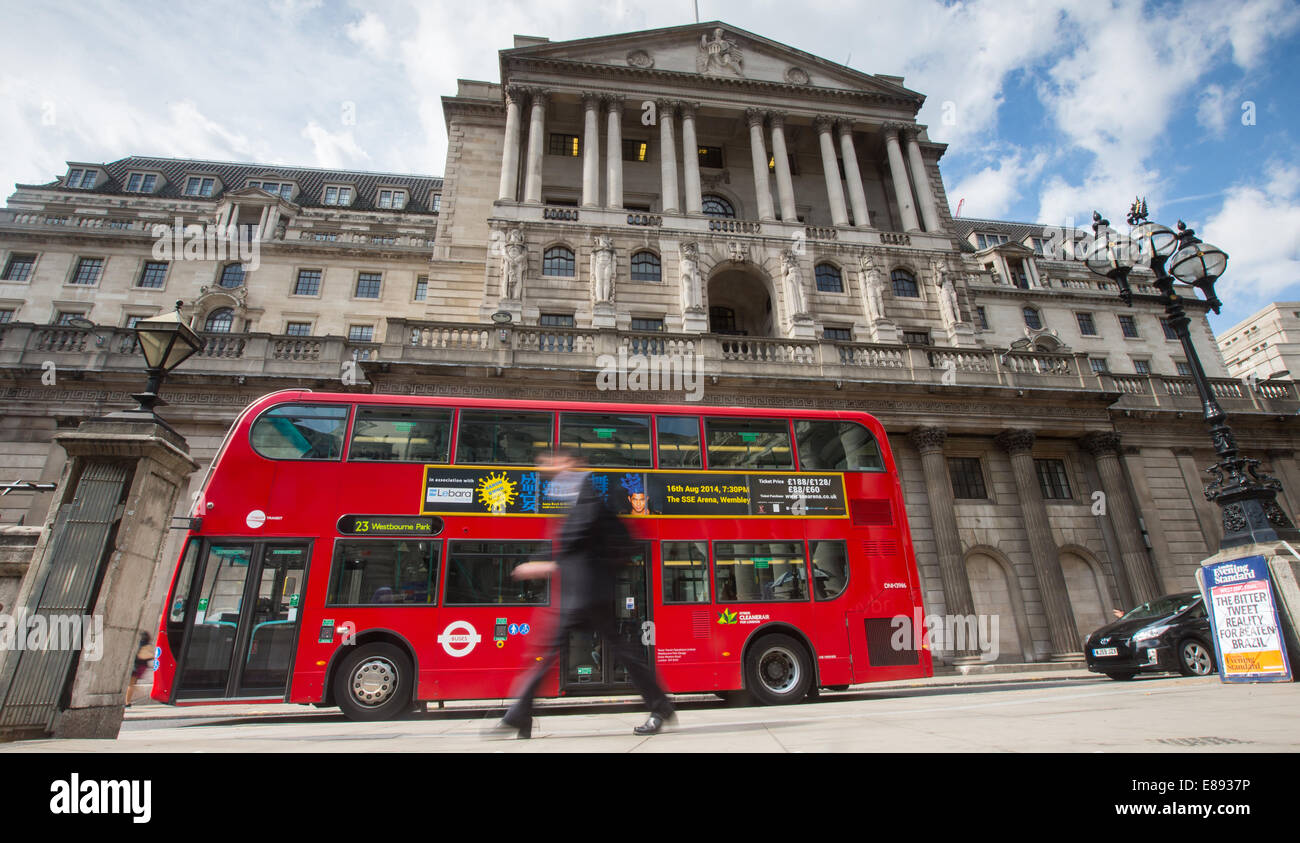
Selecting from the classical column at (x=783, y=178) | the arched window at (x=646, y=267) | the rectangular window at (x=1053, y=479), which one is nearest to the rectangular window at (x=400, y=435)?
the arched window at (x=646, y=267)

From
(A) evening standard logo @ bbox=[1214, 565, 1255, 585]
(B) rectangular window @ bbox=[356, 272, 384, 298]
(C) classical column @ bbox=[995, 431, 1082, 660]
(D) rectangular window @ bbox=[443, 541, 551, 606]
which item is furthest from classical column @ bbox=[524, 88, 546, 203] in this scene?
(A) evening standard logo @ bbox=[1214, 565, 1255, 585]

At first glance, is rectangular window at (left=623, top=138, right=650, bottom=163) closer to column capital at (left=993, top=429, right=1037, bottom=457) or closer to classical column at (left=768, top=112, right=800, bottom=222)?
classical column at (left=768, top=112, right=800, bottom=222)

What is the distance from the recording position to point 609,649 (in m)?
8.34

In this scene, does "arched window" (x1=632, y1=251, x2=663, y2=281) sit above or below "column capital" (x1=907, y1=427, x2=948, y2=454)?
above

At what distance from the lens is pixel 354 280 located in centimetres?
2908

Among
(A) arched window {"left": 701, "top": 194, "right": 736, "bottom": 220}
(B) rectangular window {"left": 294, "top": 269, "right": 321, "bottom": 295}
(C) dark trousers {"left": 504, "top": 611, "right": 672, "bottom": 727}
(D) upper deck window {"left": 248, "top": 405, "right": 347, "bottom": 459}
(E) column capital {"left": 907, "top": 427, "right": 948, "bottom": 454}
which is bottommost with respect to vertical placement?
(C) dark trousers {"left": 504, "top": 611, "right": 672, "bottom": 727}

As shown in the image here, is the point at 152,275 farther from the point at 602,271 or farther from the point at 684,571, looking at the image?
the point at 684,571

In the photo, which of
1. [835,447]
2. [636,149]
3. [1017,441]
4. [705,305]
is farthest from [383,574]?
[636,149]

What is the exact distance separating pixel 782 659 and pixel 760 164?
858 inches

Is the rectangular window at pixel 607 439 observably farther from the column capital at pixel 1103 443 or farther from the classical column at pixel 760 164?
the column capital at pixel 1103 443

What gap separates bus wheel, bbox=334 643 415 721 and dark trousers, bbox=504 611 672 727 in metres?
4.34

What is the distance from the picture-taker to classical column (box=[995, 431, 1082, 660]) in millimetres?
16547
